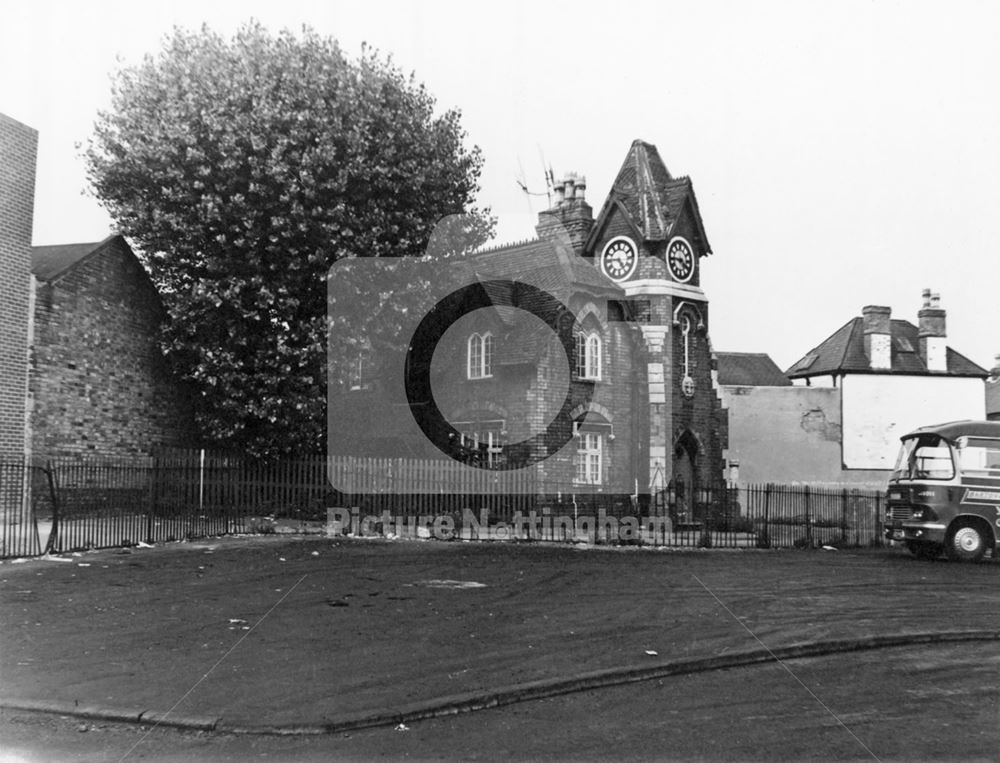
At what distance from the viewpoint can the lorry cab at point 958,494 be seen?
22.2 m

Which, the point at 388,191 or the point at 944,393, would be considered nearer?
the point at 388,191

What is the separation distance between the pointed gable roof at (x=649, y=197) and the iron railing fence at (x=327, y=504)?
30.4ft

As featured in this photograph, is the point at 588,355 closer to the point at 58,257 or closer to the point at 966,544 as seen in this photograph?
the point at 966,544

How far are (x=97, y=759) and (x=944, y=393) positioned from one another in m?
54.7

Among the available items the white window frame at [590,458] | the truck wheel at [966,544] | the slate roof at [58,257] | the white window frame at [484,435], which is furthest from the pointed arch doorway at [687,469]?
the slate roof at [58,257]

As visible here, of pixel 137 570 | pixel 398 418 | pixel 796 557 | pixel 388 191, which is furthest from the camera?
pixel 398 418

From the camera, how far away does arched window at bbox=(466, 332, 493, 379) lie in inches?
1262

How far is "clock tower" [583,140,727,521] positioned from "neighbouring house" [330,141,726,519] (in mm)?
48

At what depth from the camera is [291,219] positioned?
25031mm

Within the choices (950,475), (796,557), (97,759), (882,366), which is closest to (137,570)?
(97,759)

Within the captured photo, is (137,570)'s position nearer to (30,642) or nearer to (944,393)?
(30,642)

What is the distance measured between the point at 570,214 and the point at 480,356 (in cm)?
890

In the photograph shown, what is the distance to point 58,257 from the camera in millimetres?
26891

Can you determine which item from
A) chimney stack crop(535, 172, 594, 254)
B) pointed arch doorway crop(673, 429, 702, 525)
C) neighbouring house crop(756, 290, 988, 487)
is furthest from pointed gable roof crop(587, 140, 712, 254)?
neighbouring house crop(756, 290, 988, 487)
